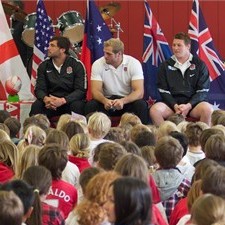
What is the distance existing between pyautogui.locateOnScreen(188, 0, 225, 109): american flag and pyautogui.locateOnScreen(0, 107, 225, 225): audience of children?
87.0 inches

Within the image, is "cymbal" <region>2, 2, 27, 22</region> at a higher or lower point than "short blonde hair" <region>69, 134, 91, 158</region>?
lower

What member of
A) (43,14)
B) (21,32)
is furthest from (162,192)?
(21,32)

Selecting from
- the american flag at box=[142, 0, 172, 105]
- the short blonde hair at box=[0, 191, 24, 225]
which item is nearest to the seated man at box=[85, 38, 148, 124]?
the american flag at box=[142, 0, 172, 105]

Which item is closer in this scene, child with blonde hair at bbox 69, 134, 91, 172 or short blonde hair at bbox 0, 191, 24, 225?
short blonde hair at bbox 0, 191, 24, 225

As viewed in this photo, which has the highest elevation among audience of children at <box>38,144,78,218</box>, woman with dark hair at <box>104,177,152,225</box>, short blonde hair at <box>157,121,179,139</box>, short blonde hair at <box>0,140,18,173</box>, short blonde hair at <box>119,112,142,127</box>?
woman with dark hair at <box>104,177,152,225</box>

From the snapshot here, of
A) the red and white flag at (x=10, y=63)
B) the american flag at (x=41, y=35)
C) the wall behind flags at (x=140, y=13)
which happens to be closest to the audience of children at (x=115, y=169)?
the red and white flag at (x=10, y=63)

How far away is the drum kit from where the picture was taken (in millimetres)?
9945

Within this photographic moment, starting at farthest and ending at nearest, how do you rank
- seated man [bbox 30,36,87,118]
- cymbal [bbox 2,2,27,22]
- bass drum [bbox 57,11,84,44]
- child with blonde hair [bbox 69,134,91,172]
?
cymbal [bbox 2,2,27,22]
bass drum [bbox 57,11,84,44]
seated man [bbox 30,36,87,118]
child with blonde hair [bbox 69,134,91,172]

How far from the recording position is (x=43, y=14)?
31.0 feet

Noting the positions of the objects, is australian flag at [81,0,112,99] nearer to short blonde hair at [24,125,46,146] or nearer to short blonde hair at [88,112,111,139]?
short blonde hair at [88,112,111,139]

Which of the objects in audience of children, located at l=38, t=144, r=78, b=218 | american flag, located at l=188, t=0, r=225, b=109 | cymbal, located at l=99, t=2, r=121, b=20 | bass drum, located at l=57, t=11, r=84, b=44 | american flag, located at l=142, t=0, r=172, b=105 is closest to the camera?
audience of children, located at l=38, t=144, r=78, b=218

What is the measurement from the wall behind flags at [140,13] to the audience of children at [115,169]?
4955mm

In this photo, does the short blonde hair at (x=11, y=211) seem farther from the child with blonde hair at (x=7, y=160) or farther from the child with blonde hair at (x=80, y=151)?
the child with blonde hair at (x=80, y=151)

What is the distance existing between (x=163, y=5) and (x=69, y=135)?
19.8 feet
